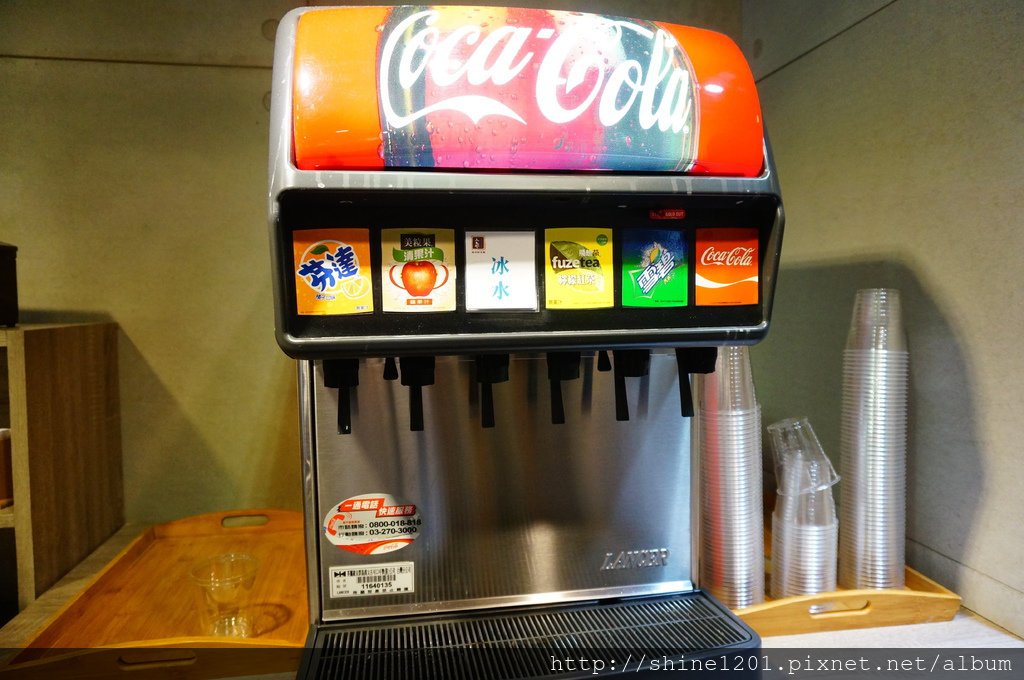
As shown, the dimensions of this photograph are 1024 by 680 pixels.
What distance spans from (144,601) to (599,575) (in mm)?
973

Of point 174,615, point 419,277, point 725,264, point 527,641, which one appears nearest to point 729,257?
point 725,264

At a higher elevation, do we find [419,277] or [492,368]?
[419,277]

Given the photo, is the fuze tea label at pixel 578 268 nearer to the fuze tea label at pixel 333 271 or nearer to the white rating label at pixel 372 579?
the fuze tea label at pixel 333 271

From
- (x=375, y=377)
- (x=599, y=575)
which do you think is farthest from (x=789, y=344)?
(x=375, y=377)

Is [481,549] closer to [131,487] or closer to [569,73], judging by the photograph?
[569,73]

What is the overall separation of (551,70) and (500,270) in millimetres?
287

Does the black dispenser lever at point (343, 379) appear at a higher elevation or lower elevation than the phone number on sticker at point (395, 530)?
higher

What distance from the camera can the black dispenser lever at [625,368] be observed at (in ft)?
3.45

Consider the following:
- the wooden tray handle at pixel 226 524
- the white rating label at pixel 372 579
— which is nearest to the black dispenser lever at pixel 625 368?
the white rating label at pixel 372 579

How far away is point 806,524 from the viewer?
1229mm

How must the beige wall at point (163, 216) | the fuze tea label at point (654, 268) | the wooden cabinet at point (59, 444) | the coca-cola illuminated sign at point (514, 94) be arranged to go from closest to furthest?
the coca-cola illuminated sign at point (514, 94) → the fuze tea label at point (654, 268) → the wooden cabinet at point (59, 444) → the beige wall at point (163, 216)

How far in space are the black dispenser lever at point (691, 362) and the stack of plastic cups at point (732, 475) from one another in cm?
11

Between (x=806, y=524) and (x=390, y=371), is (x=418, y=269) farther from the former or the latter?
(x=806, y=524)

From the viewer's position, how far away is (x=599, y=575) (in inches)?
45.6
